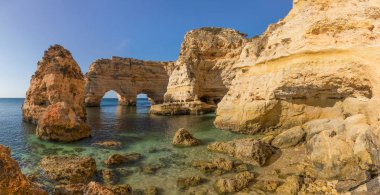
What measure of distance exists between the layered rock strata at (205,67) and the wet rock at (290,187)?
25.0 m

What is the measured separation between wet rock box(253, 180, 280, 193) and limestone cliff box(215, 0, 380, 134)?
489cm

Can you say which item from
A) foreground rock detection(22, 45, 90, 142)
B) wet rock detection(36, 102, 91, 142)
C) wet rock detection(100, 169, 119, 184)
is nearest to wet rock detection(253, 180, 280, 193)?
wet rock detection(100, 169, 119, 184)

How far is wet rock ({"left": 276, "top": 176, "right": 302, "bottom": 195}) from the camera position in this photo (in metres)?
6.83

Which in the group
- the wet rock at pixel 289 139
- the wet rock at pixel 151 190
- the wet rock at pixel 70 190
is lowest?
the wet rock at pixel 151 190

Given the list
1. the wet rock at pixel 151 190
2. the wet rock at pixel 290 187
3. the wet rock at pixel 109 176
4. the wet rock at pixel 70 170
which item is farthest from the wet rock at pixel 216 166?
the wet rock at pixel 70 170

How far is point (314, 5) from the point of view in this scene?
39.8 ft

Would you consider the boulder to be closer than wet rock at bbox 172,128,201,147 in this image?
No

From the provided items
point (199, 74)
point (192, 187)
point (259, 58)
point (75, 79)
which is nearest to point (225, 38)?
point (199, 74)

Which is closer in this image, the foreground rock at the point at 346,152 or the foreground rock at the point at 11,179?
the foreground rock at the point at 11,179

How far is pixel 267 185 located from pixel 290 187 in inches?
27.8

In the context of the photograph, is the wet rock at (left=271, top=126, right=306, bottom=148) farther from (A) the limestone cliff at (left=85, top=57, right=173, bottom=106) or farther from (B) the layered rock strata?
(A) the limestone cliff at (left=85, top=57, right=173, bottom=106)

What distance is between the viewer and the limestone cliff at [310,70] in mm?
9602

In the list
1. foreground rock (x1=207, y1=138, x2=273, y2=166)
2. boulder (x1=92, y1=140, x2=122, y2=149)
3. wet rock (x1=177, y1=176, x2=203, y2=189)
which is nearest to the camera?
wet rock (x1=177, y1=176, x2=203, y2=189)

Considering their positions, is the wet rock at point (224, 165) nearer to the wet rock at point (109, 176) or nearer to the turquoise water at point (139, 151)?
the turquoise water at point (139, 151)
